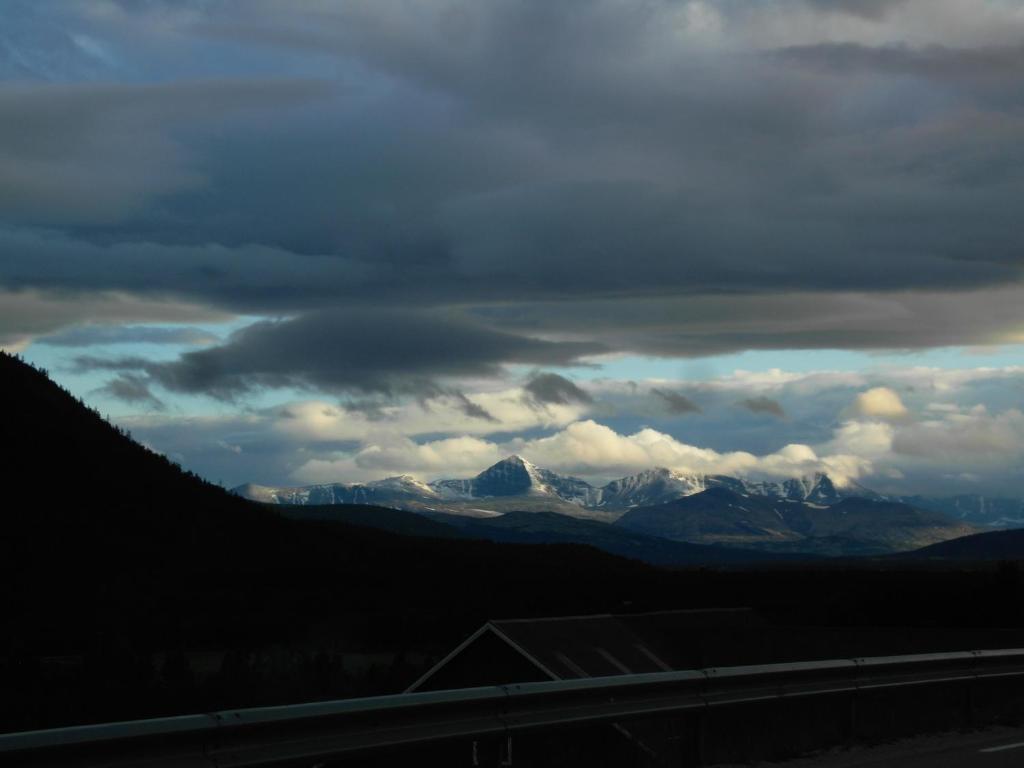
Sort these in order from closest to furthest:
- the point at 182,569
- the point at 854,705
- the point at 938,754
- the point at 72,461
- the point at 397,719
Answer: the point at 397,719 < the point at 938,754 < the point at 854,705 < the point at 182,569 < the point at 72,461

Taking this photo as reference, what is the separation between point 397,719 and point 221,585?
13202cm

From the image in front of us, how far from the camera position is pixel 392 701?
10.8 meters

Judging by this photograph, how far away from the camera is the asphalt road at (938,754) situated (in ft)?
45.8

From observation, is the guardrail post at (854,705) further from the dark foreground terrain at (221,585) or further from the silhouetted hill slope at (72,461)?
the silhouetted hill slope at (72,461)

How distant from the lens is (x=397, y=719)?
10844 millimetres

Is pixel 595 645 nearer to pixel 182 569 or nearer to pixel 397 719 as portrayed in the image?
pixel 397 719

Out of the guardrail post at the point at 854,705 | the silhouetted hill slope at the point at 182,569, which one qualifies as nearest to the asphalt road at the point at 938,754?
the guardrail post at the point at 854,705

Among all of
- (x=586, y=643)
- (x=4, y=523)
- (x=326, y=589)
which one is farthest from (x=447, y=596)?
(x=586, y=643)

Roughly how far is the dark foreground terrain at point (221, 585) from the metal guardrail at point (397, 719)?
41199mm

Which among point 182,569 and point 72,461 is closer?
point 182,569

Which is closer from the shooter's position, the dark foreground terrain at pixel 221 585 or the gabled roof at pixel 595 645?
the gabled roof at pixel 595 645

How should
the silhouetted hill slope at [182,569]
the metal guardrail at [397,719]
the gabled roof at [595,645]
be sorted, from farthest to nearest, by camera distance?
the silhouetted hill slope at [182,569] < the gabled roof at [595,645] < the metal guardrail at [397,719]

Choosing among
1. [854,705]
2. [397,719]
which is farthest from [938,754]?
[397,719]

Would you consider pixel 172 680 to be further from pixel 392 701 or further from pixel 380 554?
pixel 380 554
